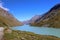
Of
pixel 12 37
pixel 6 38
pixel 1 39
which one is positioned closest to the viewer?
pixel 1 39

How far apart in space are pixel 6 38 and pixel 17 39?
229 centimetres

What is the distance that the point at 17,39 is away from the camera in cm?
2612

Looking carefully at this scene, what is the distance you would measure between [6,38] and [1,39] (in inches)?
116

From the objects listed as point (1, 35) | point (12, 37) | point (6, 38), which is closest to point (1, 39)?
point (1, 35)

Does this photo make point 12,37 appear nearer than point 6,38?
No

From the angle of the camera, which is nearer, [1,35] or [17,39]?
[1,35]

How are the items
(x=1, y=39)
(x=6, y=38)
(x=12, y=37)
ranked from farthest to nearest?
(x=12, y=37) < (x=6, y=38) < (x=1, y=39)

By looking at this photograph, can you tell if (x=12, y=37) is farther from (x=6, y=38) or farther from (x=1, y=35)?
(x=1, y=35)

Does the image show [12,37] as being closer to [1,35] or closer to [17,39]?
[17,39]

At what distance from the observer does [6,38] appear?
24.7 m

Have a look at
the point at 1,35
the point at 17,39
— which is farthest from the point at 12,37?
the point at 1,35

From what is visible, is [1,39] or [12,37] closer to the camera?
[1,39]

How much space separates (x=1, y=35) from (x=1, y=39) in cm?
60

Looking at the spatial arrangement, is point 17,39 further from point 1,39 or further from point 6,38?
point 1,39
